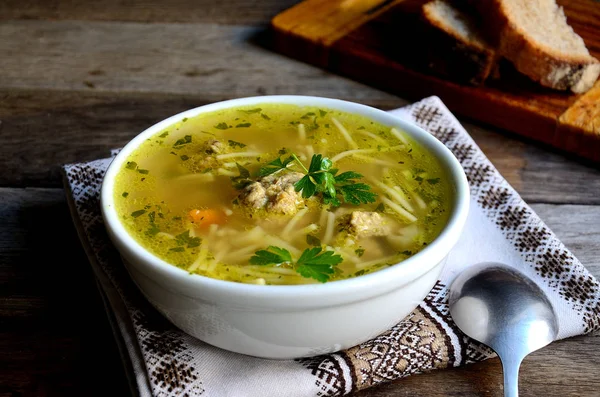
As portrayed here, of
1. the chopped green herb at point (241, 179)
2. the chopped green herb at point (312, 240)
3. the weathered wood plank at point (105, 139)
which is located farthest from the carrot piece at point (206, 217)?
the weathered wood plank at point (105, 139)

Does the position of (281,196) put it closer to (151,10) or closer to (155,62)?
(155,62)

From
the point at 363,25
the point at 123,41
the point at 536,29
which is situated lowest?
the point at 123,41

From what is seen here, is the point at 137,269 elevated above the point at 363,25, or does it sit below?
above

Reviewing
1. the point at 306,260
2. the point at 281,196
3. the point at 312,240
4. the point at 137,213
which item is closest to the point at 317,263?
the point at 306,260

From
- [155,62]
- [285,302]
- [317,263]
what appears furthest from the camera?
[155,62]

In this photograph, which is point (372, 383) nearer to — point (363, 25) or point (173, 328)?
point (173, 328)

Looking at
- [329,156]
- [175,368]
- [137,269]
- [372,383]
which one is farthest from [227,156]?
[372,383]

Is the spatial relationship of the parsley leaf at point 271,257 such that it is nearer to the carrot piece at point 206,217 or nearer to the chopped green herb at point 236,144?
the carrot piece at point 206,217
